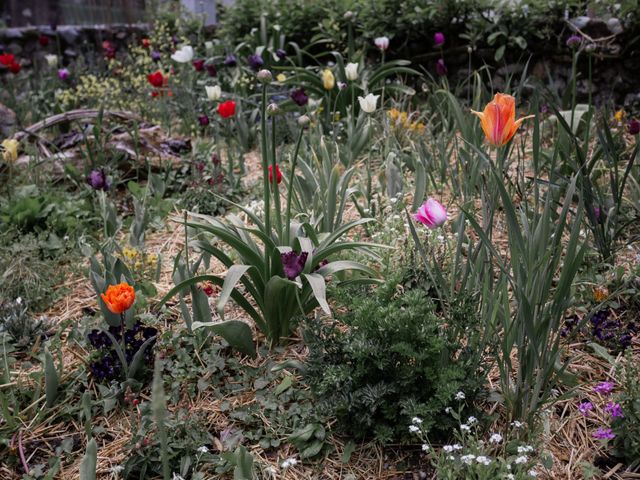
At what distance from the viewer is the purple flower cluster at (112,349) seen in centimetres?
200

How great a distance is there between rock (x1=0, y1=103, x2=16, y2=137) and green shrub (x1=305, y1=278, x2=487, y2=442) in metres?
3.69

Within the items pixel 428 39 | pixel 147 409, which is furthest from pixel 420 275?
pixel 428 39

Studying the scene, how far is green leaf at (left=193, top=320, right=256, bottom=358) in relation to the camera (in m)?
1.96

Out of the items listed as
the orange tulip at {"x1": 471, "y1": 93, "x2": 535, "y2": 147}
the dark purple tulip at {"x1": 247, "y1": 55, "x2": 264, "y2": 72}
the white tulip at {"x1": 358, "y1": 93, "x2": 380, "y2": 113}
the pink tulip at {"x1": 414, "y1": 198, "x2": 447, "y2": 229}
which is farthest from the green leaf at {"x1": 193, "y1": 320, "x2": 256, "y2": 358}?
the dark purple tulip at {"x1": 247, "y1": 55, "x2": 264, "y2": 72}

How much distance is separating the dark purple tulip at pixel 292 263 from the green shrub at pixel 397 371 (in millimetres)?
230

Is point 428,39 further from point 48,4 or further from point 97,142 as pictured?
point 48,4

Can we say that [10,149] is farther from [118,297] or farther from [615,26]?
[615,26]

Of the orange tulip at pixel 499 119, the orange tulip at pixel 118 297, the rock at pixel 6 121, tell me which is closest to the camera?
the orange tulip at pixel 499 119

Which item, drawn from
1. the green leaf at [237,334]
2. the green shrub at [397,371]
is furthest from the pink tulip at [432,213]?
the green leaf at [237,334]

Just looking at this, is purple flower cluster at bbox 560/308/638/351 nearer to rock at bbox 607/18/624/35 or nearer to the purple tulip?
the purple tulip

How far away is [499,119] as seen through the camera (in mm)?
1641

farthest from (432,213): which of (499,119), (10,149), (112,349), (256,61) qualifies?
(256,61)

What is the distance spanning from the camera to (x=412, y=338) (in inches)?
66.1

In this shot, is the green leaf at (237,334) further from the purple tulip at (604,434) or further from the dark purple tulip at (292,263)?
the purple tulip at (604,434)
